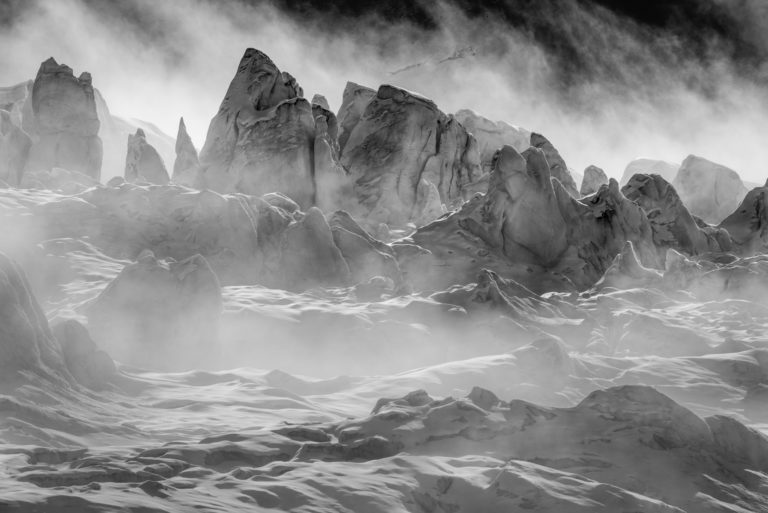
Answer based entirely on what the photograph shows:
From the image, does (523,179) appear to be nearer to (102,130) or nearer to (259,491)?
(259,491)

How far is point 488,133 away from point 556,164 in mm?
22290

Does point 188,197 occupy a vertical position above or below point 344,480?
above

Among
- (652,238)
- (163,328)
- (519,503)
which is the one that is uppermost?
(652,238)

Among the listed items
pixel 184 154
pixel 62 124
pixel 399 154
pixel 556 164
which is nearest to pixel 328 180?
pixel 399 154

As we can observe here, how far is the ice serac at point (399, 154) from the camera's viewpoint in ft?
233

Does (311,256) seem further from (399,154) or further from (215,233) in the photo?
(399,154)

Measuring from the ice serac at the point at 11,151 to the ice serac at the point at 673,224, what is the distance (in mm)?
42614

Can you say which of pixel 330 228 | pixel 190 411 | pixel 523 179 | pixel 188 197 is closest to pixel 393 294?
pixel 330 228

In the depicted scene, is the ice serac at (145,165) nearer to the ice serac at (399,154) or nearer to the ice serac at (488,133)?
the ice serac at (399,154)

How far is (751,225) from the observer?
2628 inches

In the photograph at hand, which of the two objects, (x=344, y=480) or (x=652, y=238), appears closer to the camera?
(x=344, y=480)

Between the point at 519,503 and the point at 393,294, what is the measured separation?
1040 inches

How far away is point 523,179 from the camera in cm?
5244

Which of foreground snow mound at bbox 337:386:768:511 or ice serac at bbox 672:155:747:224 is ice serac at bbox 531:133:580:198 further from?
foreground snow mound at bbox 337:386:768:511
